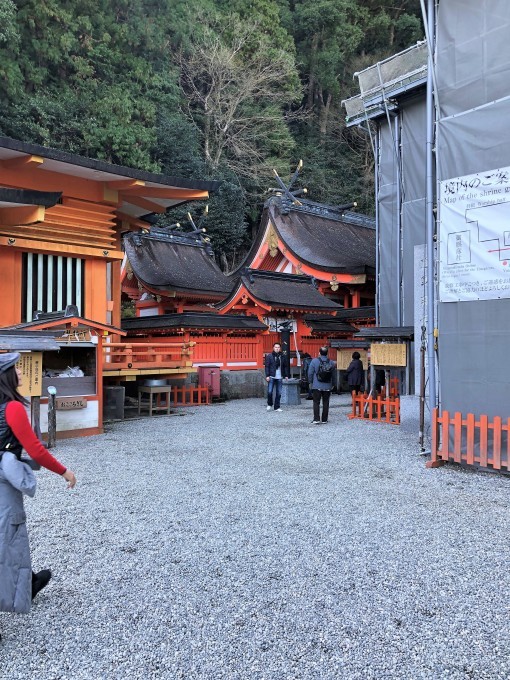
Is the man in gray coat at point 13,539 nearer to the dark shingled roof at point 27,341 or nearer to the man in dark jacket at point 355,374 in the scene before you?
the dark shingled roof at point 27,341

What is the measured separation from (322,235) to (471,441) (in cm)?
1831

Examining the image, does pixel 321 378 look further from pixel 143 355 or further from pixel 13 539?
pixel 13 539

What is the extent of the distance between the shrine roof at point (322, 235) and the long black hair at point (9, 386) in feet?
58.9

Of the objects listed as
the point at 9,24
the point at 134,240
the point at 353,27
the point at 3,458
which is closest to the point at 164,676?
the point at 3,458

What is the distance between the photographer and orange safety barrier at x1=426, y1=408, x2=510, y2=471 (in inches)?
235

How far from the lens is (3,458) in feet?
9.12

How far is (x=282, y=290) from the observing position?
60.6ft

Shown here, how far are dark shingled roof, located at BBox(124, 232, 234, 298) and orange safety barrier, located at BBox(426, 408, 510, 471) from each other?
13.5 metres

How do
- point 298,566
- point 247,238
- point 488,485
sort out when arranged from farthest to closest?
point 247,238 → point 488,485 → point 298,566

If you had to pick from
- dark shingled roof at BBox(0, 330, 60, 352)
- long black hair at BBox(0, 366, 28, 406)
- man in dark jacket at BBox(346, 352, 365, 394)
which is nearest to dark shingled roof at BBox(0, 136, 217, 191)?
dark shingled roof at BBox(0, 330, 60, 352)

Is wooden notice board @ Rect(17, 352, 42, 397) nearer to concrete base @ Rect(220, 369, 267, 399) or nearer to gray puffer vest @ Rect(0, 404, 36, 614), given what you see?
gray puffer vest @ Rect(0, 404, 36, 614)

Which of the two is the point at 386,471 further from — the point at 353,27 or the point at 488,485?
the point at 353,27

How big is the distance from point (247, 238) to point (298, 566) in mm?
30280

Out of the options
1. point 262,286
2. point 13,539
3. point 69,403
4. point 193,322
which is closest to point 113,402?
point 69,403
